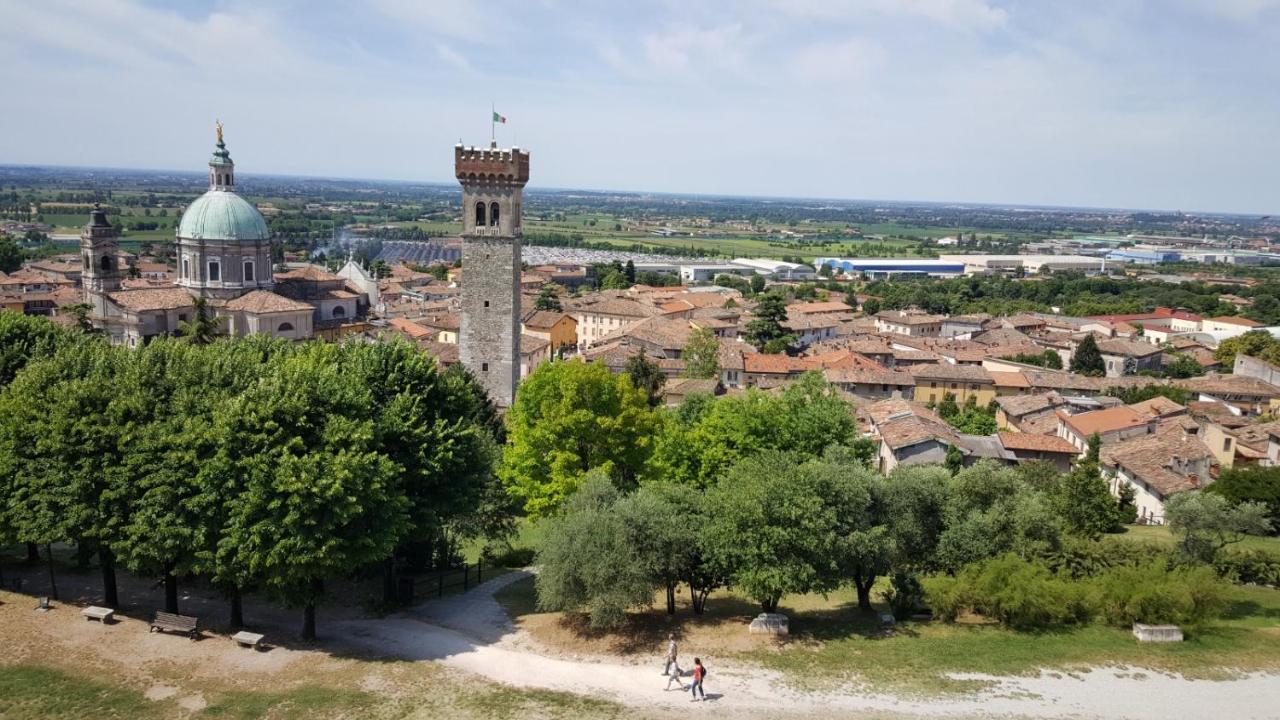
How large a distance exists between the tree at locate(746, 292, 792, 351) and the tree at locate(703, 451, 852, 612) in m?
65.2

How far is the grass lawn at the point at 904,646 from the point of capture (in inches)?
914

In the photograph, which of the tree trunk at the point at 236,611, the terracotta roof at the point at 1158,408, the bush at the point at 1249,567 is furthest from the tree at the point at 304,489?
the terracotta roof at the point at 1158,408

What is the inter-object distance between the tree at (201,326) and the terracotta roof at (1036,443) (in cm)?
5000

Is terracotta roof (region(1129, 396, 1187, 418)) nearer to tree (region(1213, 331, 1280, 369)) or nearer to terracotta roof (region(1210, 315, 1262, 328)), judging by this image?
tree (region(1213, 331, 1280, 369))

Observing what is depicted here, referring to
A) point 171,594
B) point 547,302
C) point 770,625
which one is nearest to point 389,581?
point 171,594

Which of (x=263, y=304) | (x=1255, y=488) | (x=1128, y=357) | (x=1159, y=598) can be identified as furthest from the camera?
(x=1128, y=357)

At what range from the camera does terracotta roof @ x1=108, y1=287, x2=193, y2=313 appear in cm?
6844

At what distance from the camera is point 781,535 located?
80.0ft

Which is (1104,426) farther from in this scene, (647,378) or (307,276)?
(307,276)

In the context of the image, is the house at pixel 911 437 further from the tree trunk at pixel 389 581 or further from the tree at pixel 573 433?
the tree trunk at pixel 389 581

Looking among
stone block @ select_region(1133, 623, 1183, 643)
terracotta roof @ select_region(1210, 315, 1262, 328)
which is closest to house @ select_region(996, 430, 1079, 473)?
stone block @ select_region(1133, 623, 1183, 643)

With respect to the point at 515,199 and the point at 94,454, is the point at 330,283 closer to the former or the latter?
the point at 515,199

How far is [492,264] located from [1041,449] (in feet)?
113

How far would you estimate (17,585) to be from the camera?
88.7ft
